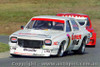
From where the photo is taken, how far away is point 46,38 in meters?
13.2

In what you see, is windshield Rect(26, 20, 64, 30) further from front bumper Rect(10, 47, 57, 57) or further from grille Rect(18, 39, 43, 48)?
front bumper Rect(10, 47, 57, 57)

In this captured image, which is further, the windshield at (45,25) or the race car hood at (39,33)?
the windshield at (45,25)

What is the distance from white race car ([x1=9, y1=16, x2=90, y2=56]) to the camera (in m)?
13.2

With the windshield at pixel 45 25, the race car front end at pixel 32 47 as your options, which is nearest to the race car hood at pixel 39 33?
the race car front end at pixel 32 47

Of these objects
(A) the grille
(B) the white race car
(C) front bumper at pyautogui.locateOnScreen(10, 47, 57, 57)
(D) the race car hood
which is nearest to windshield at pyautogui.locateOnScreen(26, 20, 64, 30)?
(B) the white race car

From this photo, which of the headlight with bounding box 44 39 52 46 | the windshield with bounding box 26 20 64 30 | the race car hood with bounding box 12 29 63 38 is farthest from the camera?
the windshield with bounding box 26 20 64 30

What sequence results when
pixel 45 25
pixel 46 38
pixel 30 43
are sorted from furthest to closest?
pixel 45 25 → pixel 30 43 → pixel 46 38

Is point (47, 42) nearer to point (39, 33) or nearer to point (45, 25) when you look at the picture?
point (39, 33)

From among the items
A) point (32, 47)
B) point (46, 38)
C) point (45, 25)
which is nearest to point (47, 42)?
point (46, 38)

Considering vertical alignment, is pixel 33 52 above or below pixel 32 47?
below

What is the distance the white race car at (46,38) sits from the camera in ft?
43.3

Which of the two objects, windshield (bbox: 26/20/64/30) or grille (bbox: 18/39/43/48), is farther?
windshield (bbox: 26/20/64/30)

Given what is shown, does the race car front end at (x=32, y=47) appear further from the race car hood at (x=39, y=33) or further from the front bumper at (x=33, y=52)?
the race car hood at (x=39, y=33)

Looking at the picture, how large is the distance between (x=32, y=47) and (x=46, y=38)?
1.93 ft
